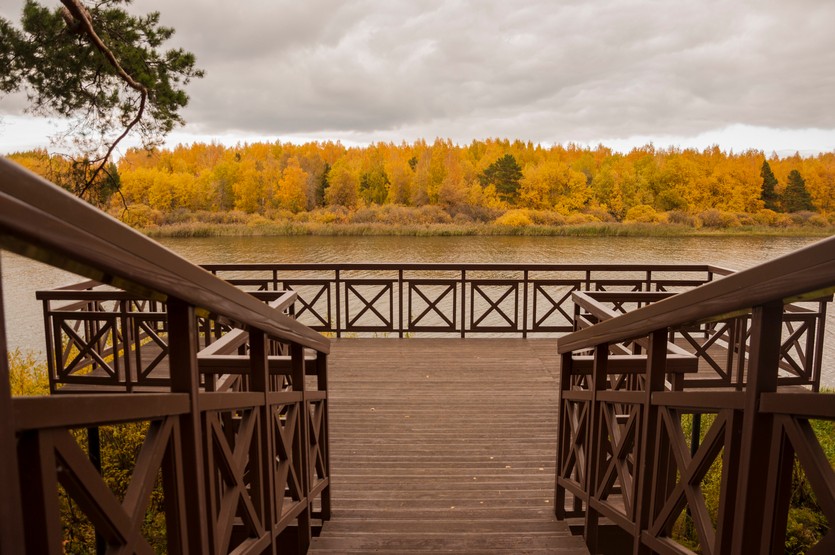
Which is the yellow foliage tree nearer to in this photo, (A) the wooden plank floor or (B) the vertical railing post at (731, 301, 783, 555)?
(A) the wooden plank floor

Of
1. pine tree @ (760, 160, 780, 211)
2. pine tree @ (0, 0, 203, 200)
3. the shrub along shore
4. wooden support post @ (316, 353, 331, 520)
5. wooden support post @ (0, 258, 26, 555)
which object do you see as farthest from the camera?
pine tree @ (760, 160, 780, 211)

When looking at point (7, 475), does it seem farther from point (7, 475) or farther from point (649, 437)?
point (649, 437)

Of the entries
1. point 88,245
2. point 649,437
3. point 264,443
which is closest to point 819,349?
point 649,437

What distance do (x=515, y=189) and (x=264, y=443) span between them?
4294 cm

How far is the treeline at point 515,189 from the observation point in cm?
3847

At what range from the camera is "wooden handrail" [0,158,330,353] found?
694 millimetres

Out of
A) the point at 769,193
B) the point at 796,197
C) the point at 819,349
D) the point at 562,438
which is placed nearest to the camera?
the point at 562,438

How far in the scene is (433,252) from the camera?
71.4ft

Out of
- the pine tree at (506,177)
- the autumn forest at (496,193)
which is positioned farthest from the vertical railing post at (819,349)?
the pine tree at (506,177)

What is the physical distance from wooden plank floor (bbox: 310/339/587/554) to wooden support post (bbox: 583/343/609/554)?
0.19m

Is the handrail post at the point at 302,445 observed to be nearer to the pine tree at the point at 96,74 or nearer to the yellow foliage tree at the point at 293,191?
the pine tree at the point at 96,74

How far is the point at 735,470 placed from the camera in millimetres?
1271

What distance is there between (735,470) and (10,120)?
7.74m

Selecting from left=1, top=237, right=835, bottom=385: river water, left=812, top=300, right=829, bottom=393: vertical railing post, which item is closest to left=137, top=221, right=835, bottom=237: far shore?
left=1, top=237, right=835, bottom=385: river water
